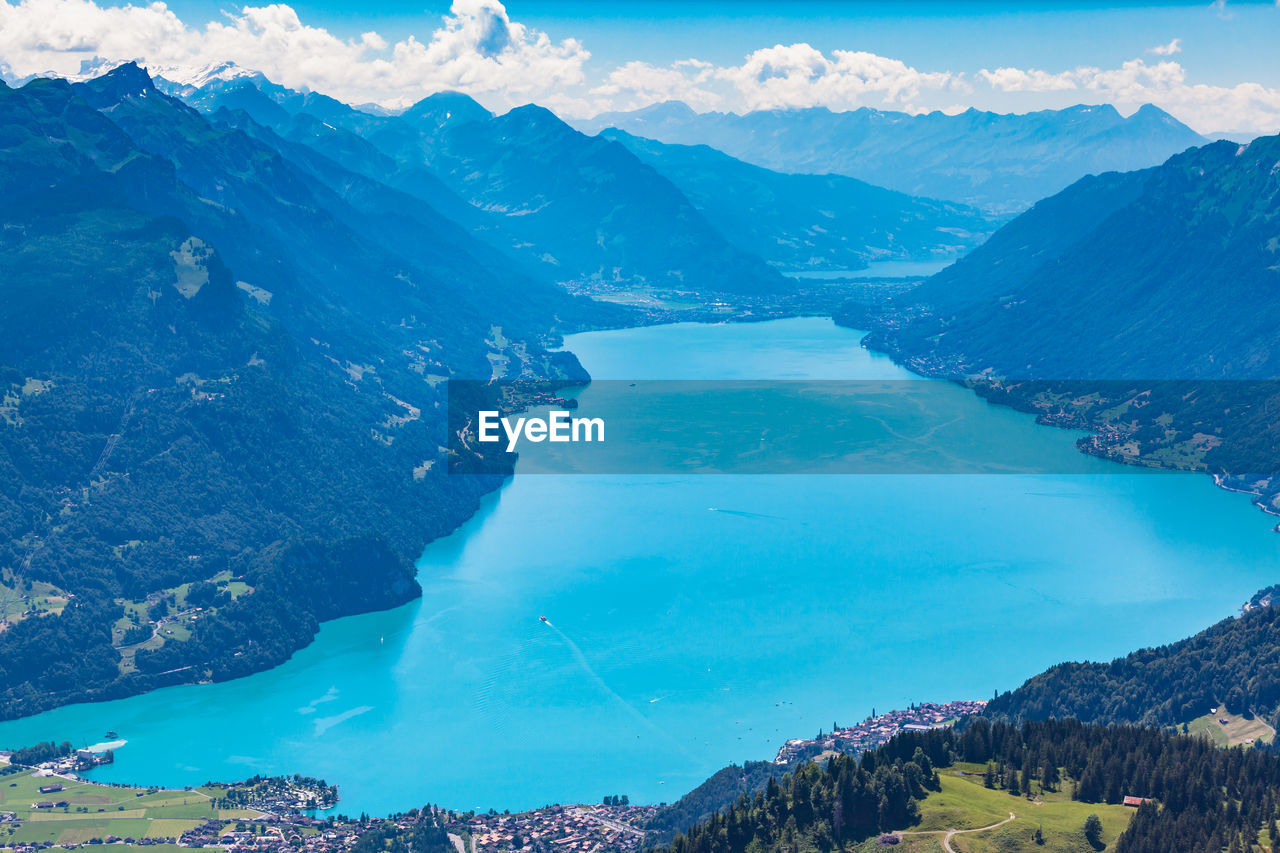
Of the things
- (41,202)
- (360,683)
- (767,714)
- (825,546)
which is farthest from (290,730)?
(41,202)

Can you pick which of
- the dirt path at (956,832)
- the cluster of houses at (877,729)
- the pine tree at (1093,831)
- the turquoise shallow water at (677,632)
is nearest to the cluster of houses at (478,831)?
the turquoise shallow water at (677,632)

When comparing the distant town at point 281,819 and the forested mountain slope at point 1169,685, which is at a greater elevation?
the forested mountain slope at point 1169,685

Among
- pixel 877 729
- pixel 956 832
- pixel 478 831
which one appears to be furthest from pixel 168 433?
pixel 956 832

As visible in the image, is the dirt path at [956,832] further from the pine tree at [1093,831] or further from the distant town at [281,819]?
the distant town at [281,819]

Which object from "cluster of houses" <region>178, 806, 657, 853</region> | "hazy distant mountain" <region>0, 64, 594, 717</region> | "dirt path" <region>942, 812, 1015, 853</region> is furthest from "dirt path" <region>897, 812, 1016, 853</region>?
"hazy distant mountain" <region>0, 64, 594, 717</region>

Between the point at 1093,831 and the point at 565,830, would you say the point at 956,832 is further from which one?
the point at 565,830

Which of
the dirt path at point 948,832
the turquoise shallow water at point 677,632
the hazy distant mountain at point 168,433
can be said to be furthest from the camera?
the hazy distant mountain at point 168,433
